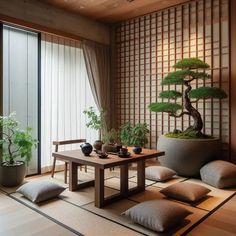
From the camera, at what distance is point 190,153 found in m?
3.60

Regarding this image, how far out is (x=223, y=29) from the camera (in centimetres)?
384

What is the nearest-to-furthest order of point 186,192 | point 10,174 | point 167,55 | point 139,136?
point 186,192 < point 10,174 < point 139,136 < point 167,55

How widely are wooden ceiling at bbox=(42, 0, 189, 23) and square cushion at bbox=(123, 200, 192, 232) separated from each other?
3.19m

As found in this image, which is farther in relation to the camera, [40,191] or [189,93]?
[189,93]

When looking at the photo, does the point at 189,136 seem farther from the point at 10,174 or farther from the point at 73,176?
the point at 10,174

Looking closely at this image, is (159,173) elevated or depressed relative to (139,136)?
depressed

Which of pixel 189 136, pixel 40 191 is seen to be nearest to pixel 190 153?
pixel 189 136

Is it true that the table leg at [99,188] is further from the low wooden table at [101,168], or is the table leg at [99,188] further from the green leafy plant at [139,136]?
the green leafy plant at [139,136]

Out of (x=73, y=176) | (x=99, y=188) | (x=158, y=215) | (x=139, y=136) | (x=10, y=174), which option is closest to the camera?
(x=158, y=215)

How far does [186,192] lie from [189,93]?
159 centimetres

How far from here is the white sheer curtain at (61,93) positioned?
4.10 metres

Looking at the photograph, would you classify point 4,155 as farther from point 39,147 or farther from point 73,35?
point 73,35

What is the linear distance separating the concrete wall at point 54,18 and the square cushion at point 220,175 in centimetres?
318

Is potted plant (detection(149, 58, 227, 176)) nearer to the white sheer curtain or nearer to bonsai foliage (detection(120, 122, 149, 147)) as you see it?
bonsai foliage (detection(120, 122, 149, 147))
